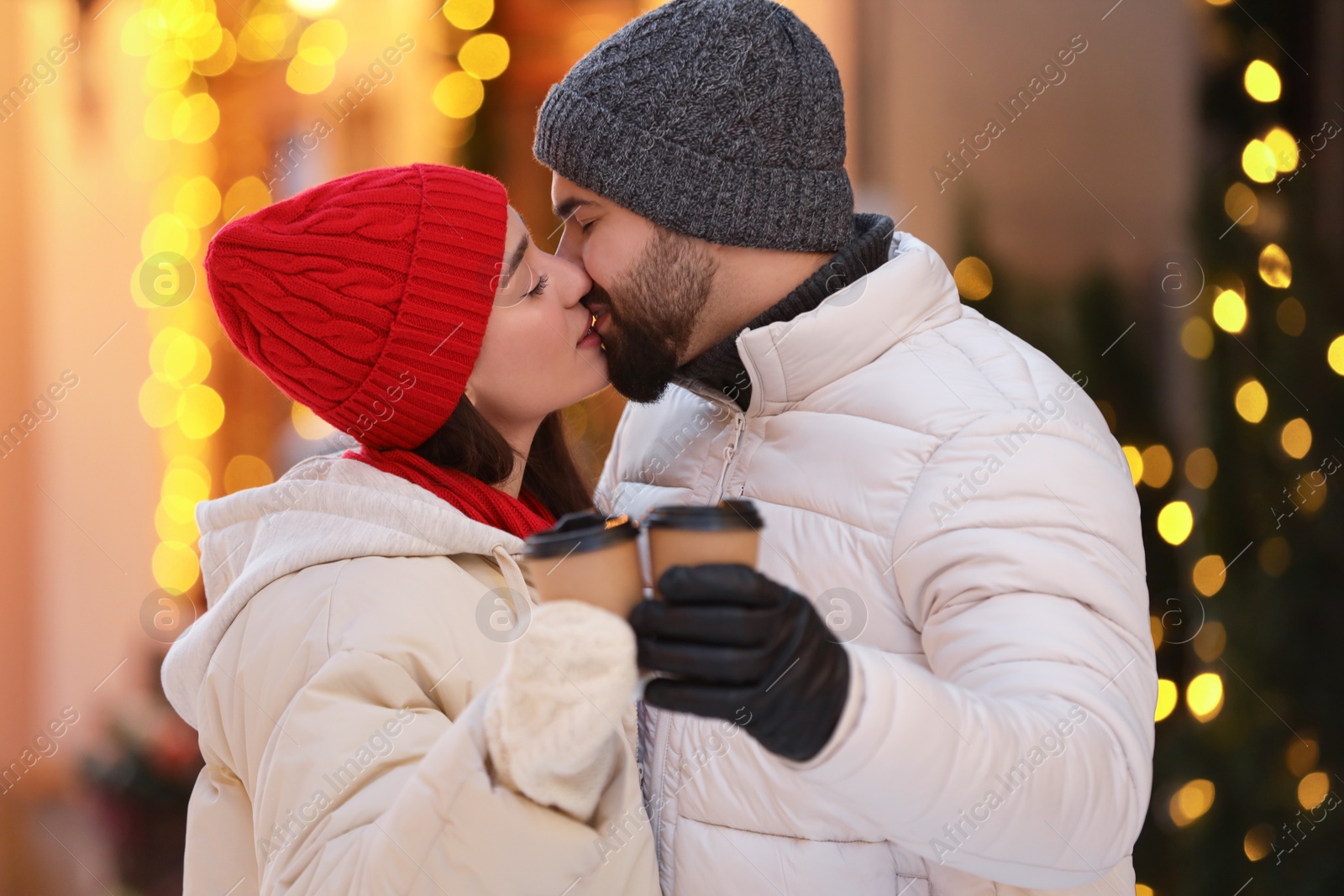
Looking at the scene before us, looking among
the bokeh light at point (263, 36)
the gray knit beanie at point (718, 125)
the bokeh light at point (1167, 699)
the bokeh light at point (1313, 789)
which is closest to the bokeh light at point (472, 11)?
the bokeh light at point (263, 36)

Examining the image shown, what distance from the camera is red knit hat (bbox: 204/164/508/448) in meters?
1.18

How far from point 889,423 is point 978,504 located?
0.53ft

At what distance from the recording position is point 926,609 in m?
0.96

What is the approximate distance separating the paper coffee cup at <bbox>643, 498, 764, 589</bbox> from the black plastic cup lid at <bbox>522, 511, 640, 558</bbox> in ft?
0.08

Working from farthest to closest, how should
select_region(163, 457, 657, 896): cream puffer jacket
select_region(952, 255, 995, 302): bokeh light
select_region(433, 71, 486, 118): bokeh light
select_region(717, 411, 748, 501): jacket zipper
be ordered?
1. select_region(433, 71, 486, 118): bokeh light
2. select_region(952, 255, 995, 302): bokeh light
3. select_region(717, 411, 748, 501): jacket zipper
4. select_region(163, 457, 657, 896): cream puffer jacket

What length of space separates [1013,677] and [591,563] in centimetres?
36

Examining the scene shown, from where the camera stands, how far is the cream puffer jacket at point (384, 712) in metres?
0.78

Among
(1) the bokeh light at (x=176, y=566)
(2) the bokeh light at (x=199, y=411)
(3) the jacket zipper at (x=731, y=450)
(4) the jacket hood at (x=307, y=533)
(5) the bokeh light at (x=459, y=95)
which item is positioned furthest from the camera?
(2) the bokeh light at (x=199, y=411)

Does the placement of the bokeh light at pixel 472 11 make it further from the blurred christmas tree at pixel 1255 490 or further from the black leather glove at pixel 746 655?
the black leather glove at pixel 746 655

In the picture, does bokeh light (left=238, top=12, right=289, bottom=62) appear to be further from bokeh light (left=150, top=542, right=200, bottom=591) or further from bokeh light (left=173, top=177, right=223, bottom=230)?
bokeh light (left=150, top=542, right=200, bottom=591)

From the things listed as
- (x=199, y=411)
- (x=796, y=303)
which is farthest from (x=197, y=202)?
(x=796, y=303)

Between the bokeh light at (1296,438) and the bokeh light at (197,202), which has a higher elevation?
the bokeh light at (1296,438)

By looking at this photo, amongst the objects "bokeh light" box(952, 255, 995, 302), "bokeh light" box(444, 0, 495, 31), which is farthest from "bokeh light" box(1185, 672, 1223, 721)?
"bokeh light" box(444, 0, 495, 31)

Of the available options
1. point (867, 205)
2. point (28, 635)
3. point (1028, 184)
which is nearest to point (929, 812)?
point (1028, 184)
